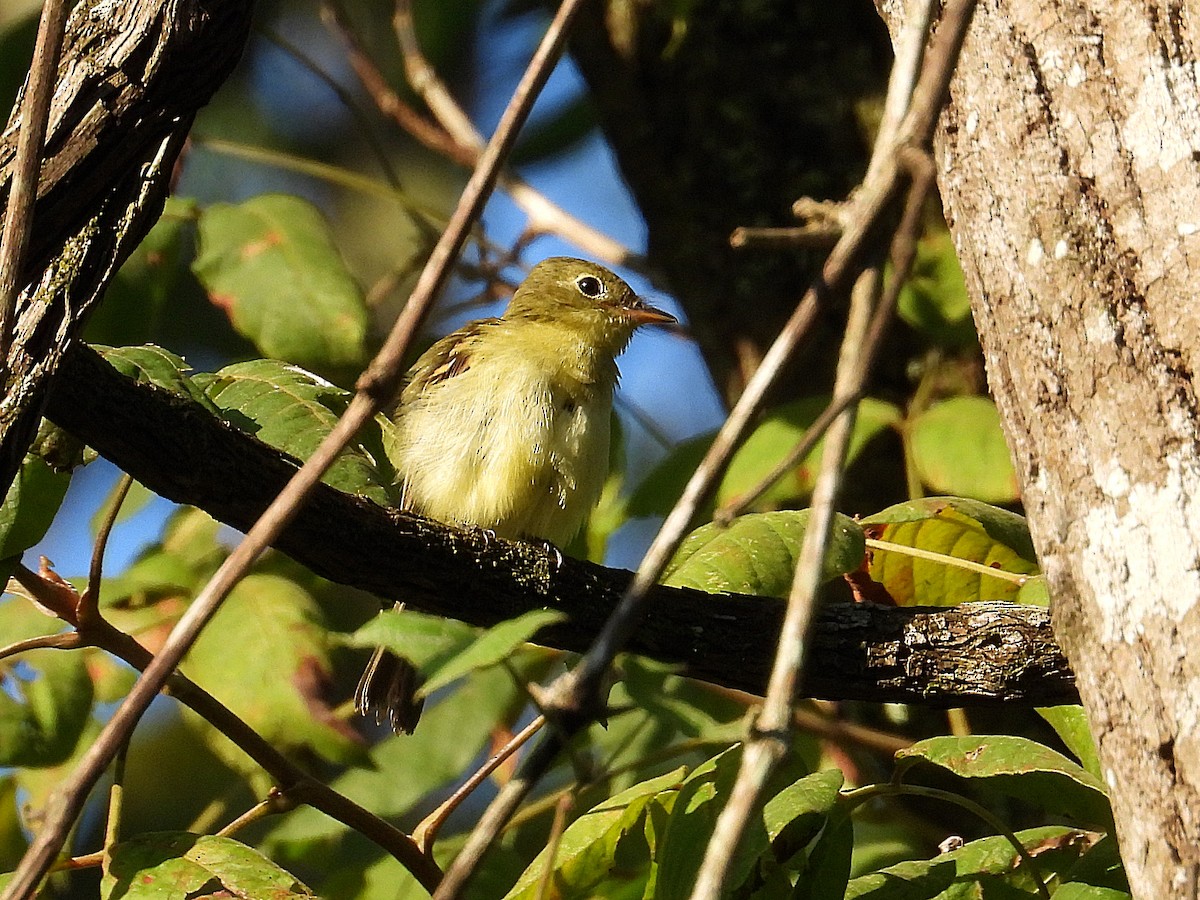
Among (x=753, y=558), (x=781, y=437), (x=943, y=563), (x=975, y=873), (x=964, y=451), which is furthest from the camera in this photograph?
(x=781, y=437)

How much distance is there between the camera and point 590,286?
5273mm

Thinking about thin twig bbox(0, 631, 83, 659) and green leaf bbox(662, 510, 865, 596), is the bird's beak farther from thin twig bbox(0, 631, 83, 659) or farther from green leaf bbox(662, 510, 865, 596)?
thin twig bbox(0, 631, 83, 659)

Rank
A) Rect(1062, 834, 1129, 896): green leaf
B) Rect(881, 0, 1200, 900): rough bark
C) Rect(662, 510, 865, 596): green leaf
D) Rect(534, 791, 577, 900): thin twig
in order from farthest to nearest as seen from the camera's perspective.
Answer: Rect(662, 510, 865, 596): green leaf < Rect(1062, 834, 1129, 896): green leaf < Rect(881, 0, 1200, 900): rough bark < Rect(534, 791, 577, 900): thin twig

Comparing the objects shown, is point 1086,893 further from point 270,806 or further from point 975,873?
point 270,806

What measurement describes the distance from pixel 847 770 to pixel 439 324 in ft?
7.50

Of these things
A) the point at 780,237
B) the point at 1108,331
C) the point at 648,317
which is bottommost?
the point at 780,237

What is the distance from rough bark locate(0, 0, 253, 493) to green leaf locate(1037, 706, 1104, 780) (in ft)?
6.12

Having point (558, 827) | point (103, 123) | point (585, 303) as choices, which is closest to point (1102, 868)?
point (558, 827)

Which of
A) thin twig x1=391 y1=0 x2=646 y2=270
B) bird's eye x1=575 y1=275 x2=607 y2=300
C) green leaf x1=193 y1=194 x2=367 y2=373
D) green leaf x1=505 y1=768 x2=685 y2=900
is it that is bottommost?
green leaf x1=505 y1=768 x2=685 y2=900

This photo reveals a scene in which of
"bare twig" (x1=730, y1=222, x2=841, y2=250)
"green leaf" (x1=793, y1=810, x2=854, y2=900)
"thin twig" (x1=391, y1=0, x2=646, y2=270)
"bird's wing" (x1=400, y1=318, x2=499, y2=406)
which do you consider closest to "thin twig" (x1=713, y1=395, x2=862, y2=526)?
"bare twig" (x1=730, y1=222, x2=841, y2=250)

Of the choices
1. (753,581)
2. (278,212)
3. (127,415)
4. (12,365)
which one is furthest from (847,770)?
(12,365)

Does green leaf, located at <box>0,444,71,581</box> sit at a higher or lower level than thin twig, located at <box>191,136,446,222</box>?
lower

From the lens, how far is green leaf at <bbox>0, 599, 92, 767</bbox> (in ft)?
10.6

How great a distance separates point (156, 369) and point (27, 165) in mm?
760
